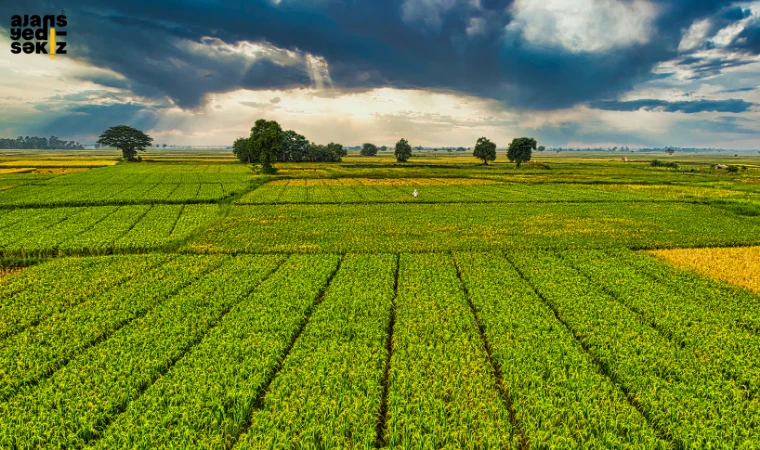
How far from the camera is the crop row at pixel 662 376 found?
9086 mm

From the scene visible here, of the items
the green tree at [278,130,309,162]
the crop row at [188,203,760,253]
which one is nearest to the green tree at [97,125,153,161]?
the green tree at [278,130,309,162]

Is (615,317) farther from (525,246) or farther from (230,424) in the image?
(230,424)

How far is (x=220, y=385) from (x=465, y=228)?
2617cm

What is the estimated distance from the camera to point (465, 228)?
33125 mm

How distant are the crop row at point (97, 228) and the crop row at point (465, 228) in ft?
11.2

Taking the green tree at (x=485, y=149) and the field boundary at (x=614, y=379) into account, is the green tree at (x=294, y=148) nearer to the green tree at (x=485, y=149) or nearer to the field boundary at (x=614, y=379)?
the green tree at (x=485, y=149)

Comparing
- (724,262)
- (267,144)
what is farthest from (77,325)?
(267,144)

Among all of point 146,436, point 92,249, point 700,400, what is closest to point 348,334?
point 146,436

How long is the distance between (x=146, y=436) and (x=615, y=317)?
1675cm

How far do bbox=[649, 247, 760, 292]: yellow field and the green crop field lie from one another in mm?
212

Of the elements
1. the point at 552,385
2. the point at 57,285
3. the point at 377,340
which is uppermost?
the point at 57,285

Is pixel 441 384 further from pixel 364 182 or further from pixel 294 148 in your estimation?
pixel 294 148

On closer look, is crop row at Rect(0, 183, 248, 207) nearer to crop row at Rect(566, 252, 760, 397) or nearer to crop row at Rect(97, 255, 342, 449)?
crop row at Rect(97, 255, 342, 449)

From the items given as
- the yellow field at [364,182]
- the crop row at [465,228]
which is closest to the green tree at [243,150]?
the yellow field at [364,182]
